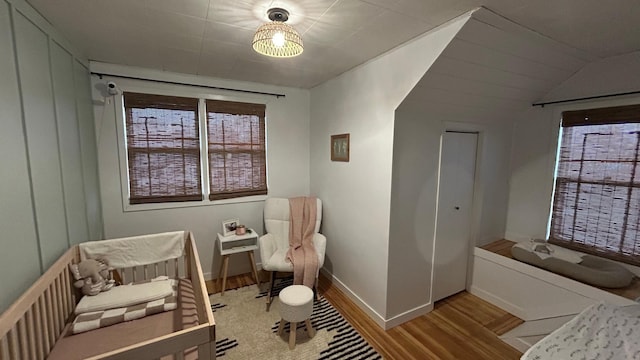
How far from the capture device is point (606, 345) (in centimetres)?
128

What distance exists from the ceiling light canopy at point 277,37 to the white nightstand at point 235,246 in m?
2.00

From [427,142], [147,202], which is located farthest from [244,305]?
[427,142]

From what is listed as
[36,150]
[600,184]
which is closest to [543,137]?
[600,184]

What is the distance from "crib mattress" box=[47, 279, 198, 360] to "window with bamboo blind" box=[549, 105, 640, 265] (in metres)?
3.54

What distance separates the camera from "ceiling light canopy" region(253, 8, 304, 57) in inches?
55.2

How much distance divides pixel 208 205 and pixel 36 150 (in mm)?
1607

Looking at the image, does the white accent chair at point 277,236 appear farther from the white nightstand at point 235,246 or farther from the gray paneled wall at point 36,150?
the gray paneled wall at point 36,150

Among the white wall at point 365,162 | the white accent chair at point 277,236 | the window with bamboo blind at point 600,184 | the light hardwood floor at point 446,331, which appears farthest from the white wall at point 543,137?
the white accent chair at point 277,236

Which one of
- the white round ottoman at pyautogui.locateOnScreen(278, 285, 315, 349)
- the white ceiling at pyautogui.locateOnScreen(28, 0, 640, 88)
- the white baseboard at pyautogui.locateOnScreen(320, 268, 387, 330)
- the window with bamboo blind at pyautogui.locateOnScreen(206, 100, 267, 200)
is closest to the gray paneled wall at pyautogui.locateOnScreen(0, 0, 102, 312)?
the white ceiling at pyautogui.locateOnScreen(28, 0, 640, 88)

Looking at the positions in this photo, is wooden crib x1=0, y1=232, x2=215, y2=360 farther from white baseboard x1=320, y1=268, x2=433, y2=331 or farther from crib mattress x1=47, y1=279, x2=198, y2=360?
white baseboard x1=320, y1=268, x2=433, y2=331

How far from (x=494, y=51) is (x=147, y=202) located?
11.0 ft

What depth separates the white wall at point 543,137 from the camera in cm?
221

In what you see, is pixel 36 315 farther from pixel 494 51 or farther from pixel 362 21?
pixel 494 51

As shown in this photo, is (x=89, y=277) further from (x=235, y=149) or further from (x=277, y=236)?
(x=235, y=149)
